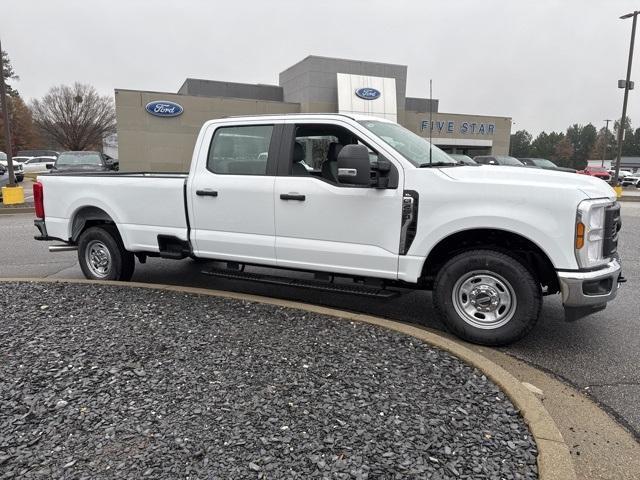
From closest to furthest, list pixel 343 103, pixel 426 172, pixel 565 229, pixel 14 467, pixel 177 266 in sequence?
pixel 14 467
pixel 565 229
pixel 426 172
pixel 177 266
pixel 343 103

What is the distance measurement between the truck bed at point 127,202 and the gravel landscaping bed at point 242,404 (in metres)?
1.42

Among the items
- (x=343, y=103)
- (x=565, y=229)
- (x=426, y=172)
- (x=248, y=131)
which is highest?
(x=343, y=103)

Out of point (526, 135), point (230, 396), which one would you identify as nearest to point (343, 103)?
point (230, 396)

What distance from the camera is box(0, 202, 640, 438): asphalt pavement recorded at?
3725mm

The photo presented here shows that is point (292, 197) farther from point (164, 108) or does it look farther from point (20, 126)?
point (20, 126)

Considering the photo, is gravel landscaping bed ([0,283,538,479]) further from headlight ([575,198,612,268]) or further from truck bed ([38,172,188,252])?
truck bed ([38,172,188,252])

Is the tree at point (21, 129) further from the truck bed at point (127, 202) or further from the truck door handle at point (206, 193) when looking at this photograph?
the truck door handle at point (206, 193)

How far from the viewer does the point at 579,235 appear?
12.6 ft

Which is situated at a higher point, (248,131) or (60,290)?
(248,131)

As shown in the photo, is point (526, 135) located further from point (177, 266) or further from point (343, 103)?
point (177, 266)

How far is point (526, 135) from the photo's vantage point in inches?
5335

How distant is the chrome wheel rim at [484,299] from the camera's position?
13.7ft

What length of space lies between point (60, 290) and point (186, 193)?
1.72m

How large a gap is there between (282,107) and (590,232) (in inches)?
1114
